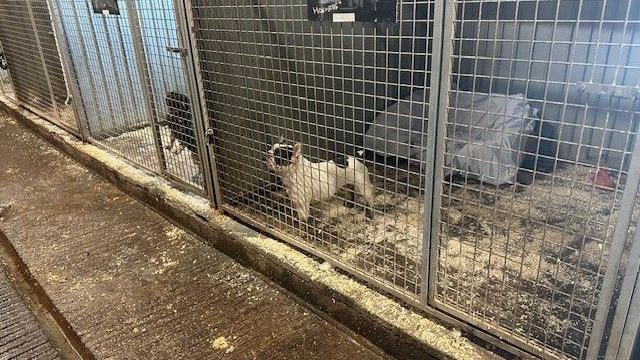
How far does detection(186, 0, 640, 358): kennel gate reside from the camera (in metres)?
1.72

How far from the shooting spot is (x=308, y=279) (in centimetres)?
244

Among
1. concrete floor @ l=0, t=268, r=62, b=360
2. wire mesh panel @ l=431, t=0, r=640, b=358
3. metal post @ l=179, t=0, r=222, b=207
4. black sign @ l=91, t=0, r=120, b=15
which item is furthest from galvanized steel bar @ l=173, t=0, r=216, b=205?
wire mesh panel @ l=431, t=0, r=640, b=358

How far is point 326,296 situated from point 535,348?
100cm

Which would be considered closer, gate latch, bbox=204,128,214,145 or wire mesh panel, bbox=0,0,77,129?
gate latch, bbox=204,128,214,145

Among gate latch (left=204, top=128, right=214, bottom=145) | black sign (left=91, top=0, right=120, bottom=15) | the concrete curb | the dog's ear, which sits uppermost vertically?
black sign (left=91, top=0, right=120, bottom=15)

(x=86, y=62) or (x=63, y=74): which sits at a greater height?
(x=86, y=62)

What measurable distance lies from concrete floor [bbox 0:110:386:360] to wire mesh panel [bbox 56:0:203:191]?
52 cm

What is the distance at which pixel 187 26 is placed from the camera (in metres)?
2.69

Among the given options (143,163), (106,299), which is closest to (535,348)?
(106,299)

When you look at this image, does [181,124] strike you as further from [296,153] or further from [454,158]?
[454,158]

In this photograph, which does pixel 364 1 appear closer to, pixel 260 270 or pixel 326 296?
pixel 326 296

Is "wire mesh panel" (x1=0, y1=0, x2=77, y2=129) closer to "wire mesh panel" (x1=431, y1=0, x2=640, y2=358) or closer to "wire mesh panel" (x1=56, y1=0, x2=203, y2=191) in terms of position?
"wire mesh panel" (x1=56, y1=0, x2=203, y2=191)

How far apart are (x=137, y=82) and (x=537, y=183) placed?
3176mm

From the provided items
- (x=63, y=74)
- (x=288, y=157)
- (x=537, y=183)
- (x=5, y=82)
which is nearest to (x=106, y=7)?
(x=63, y=74)
